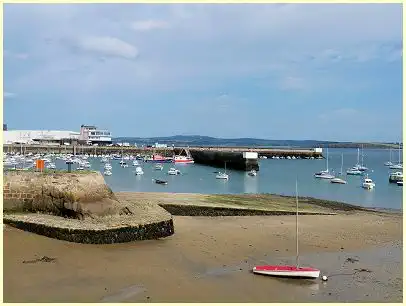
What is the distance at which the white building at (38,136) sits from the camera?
108875 mm

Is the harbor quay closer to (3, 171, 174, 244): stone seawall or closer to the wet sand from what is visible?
the wet sand

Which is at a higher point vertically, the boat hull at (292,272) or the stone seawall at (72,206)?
the stone seawall at (72,206)

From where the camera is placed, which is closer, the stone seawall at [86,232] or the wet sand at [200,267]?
the wet sand at [200,267]

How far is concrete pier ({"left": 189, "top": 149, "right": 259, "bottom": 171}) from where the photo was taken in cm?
6381

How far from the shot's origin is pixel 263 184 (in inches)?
1794

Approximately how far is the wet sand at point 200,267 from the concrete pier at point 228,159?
151ft

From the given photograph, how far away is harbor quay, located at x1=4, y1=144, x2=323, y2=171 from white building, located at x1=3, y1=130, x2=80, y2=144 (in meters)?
13.7

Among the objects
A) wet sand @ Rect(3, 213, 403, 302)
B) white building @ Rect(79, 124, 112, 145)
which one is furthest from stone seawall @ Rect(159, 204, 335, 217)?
white building @ Rect(79, 124, 112, 145)

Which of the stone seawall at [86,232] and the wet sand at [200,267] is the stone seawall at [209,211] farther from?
the stone seawall at [86,232]

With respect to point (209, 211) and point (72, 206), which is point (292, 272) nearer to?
point (72, 206)

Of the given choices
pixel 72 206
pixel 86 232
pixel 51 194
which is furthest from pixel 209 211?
pixel 86 232

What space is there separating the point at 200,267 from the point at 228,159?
5868 centimetres

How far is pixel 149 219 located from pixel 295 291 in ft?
19.8

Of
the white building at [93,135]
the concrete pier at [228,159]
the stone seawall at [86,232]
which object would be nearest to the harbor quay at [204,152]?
the concrete pier at [228,159]
